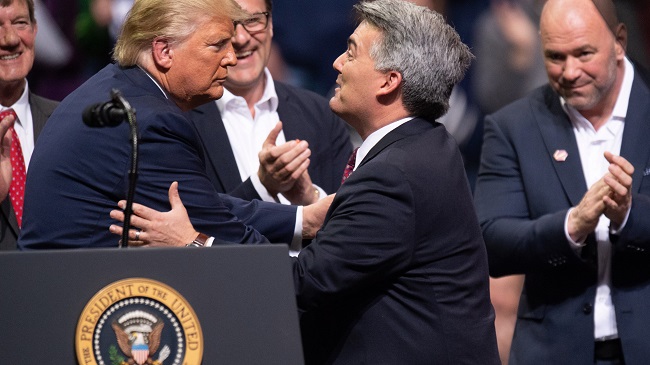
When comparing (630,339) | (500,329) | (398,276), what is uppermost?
(398,276)

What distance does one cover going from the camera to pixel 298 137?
156 inches

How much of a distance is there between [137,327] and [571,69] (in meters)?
2.22

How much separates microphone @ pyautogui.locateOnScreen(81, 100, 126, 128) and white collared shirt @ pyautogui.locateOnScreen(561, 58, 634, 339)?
6.55ft

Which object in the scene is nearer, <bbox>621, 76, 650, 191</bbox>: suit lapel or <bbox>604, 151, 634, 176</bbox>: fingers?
<bbox>604, 151, 634, 176</bbox>: fingers

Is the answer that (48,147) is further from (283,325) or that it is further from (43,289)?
(283,325)

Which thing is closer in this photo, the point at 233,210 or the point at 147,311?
the point at 147,311

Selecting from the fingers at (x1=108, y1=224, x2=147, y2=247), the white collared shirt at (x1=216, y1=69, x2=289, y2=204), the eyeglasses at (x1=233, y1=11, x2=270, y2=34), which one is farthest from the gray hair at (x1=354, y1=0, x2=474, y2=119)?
the eyeglasses at (x1=233, y1=11, x2=270, y2=34)

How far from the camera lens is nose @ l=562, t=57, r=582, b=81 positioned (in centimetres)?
378

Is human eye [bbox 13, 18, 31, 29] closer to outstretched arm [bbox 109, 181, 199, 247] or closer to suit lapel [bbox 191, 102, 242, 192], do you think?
suit lapel [bbox 191, 102, 242, 192]

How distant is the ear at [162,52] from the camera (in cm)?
280

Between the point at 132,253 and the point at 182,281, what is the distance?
0.11 meters

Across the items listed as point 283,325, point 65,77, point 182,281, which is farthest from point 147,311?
point 65,77

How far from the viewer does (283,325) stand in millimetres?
2166

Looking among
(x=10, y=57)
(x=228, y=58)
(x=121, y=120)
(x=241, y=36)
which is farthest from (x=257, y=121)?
(x=121, y=120)
